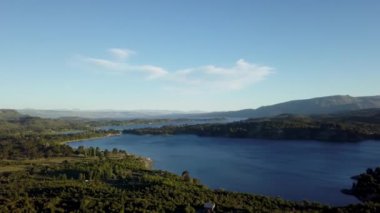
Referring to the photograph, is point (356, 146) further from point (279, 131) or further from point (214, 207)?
point (214, 207)

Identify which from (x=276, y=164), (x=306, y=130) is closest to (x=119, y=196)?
(x=276, y=164)

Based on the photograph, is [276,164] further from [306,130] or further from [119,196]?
[306,130]

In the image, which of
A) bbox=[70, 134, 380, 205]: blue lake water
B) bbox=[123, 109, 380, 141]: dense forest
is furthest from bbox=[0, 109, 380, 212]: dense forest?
bbox=[123, 109, 380, 141]: dense forest

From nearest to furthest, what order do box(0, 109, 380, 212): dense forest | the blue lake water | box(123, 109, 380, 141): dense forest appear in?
box(0, 109, 380, 212): dense forest < the blue lake water < box(123, 109, 380, 141): dense forest

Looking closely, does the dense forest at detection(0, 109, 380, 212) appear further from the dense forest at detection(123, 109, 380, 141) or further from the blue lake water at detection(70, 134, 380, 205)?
the dense forest at detection(123, 109, 380, 141)

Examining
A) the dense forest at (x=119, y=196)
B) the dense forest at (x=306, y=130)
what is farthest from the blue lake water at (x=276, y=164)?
the dense forest at (x=119, y=196)

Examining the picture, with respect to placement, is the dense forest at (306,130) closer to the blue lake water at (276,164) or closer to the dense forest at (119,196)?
the blue lake water at (276,164)

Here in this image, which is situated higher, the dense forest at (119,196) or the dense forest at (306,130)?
the dense forest at (306,130)

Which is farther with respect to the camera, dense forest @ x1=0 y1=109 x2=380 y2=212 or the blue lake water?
the blue lake water
